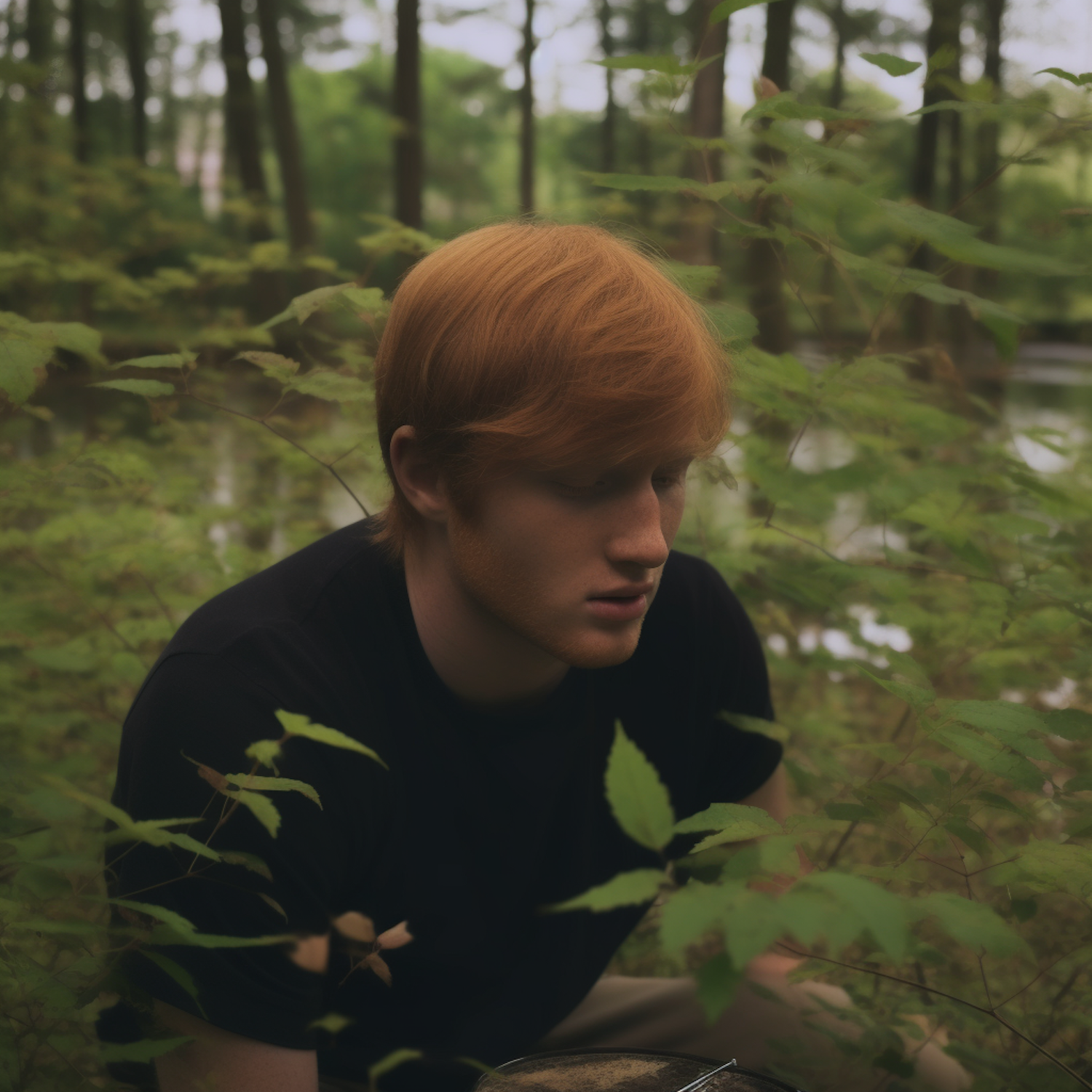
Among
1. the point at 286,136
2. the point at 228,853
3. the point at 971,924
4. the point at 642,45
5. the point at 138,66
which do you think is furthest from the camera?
the point at 642,45

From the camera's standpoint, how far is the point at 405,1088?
180 centimetres

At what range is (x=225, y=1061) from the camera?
4.65 ft

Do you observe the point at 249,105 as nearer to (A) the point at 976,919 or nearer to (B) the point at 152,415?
(B) the point at 152,415

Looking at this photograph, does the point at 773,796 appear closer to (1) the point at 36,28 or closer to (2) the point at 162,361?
(2) the point at 162,361

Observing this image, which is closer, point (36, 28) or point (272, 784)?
point (272, 784)

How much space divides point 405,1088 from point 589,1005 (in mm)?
527

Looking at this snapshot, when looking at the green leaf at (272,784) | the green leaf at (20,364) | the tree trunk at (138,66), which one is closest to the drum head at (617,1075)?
the green leaf at (272,784)

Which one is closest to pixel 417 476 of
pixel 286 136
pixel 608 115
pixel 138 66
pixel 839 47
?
pixel 286 136

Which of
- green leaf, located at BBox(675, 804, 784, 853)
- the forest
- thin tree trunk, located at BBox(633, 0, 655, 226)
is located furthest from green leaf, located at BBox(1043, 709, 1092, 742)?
thin tree trunk, located at BBox(633, 0, 655, 226)

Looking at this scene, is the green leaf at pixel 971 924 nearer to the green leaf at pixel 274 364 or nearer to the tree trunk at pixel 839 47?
the green leaf at pixel 274 364

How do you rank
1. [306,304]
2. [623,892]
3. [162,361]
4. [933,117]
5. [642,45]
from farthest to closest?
[642,45]
[933,117]
[306,304]
[162,361]
[623,892]

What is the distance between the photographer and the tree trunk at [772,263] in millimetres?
5094

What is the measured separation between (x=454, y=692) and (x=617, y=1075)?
2.25 feet

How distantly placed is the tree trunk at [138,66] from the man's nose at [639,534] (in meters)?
14.9
